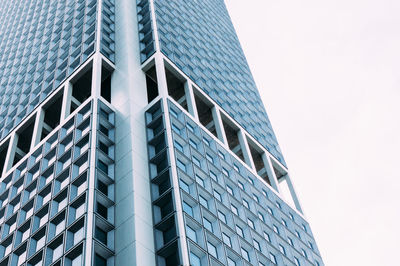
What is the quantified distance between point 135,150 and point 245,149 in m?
24.4

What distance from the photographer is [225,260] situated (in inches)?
1898

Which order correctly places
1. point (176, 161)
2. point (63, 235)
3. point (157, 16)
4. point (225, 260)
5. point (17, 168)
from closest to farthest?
point (63, 235)
point (225, 260)
point (176, 161)
point (17, 168)
point (157, 16)

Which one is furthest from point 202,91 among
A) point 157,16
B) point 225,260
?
point 225,260

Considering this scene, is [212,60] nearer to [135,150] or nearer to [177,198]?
[135,150]

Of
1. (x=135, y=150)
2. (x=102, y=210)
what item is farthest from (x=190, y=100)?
(x=102, y=210)

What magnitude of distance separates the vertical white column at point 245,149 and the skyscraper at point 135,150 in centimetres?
26

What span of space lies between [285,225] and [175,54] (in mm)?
25846

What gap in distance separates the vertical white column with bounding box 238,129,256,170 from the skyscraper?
26cm

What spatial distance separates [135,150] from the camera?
52.8 metres

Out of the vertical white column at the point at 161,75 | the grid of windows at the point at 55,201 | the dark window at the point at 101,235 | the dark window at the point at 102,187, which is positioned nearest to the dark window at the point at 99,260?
the grid of windows at the point at 55,201

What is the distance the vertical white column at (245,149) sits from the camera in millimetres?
72188

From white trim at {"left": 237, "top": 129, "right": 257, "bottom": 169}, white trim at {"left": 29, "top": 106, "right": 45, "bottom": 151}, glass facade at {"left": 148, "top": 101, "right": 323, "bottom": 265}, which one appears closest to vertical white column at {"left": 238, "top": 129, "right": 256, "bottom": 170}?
white trim at {"left": 237, "top": 129, "right": 257, "bottom": 169}

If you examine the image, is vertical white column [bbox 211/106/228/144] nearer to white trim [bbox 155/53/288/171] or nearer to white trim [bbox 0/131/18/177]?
white trim [bbox 155/53/288/171]

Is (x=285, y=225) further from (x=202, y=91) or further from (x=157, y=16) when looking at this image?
(x=157, y=16)
